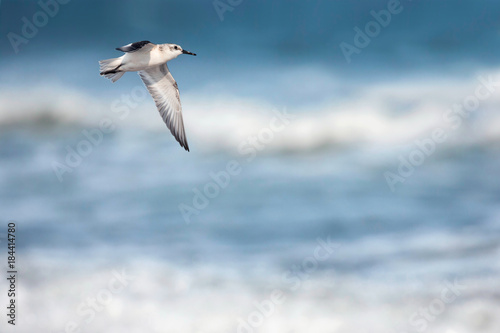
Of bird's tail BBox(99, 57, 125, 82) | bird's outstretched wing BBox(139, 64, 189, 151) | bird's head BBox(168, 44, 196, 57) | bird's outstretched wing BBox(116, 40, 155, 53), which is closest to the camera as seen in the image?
bird's outstretched wing BBox(116, 40, 155, 53)

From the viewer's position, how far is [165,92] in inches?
694

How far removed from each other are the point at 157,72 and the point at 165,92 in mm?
653

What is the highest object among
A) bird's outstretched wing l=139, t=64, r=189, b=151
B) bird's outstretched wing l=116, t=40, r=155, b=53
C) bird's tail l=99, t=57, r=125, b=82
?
bird's outstretched wing l=116, t=40, r=155, b=53

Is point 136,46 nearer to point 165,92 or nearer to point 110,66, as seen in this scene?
point 110,66

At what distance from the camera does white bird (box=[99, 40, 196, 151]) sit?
15500 millimetres

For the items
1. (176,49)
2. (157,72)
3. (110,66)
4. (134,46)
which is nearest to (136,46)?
(134,46)

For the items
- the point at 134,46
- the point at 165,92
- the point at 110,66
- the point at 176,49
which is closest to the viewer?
the point at 134,46

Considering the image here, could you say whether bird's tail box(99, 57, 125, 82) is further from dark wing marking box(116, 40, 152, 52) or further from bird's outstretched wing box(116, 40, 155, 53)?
dark wing marking box(116, 40, 152, 52)

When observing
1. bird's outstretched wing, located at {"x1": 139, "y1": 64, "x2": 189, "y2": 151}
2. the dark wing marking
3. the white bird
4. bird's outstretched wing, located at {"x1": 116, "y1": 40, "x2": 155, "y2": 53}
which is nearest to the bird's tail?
the white bird

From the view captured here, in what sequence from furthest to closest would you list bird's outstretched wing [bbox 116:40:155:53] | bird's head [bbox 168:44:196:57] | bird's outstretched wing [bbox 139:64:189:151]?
bird's outstretched wing [bbox 139:64:189:151] → bird's head [bbox 168:44:196:57] → bird's outstretched wing [bbox 116:40:155:53]

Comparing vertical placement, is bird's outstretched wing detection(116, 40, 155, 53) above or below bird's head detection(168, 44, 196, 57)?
above

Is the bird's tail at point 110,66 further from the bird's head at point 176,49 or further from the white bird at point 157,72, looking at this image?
the bird's head at point 176,49

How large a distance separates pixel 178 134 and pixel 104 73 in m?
2.77

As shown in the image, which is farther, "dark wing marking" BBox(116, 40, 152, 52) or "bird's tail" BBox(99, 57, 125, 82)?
"bird's tail" BBox(99, 57, 125, 82)
